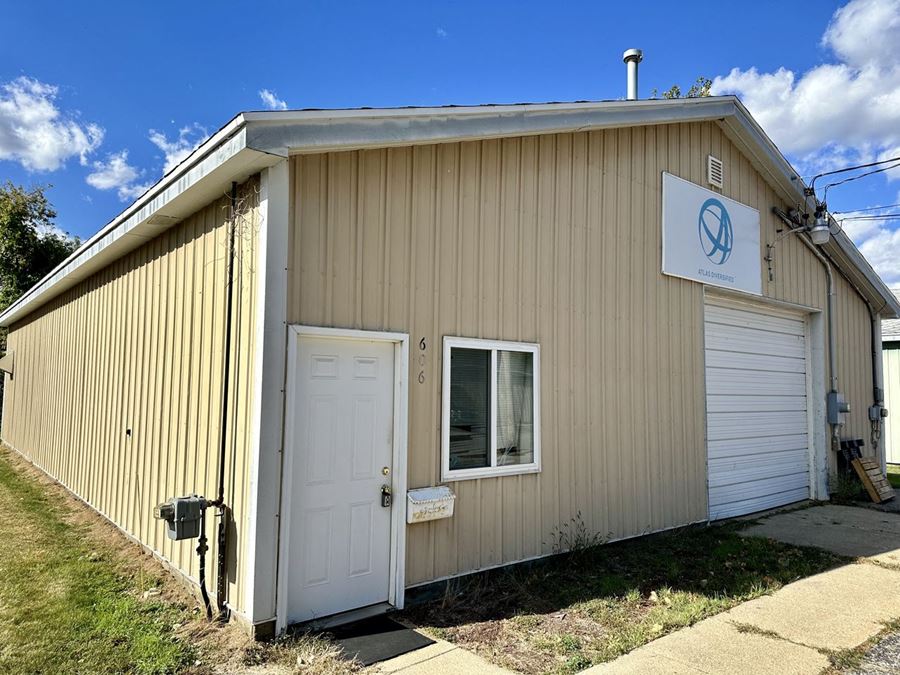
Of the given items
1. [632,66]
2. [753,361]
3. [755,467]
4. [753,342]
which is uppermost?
[632,66]

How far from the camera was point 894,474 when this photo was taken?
13.2 metres

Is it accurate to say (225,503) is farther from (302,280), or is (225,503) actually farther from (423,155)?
(423,155)

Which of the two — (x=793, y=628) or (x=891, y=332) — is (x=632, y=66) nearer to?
(x=793, y=628)

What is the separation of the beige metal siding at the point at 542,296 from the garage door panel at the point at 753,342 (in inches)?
22.3

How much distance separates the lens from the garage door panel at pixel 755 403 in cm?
812

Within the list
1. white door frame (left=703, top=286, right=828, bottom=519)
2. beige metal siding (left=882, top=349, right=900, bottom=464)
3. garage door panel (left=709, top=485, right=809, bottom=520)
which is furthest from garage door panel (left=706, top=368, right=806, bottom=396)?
beige metal siding (left=882, top=349, right=900, bottom=464)

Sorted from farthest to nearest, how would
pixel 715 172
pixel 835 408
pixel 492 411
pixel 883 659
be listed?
1. pixel 835 408
2. pixel 715 172
3. pixel 492 411
4. pixel 883 659

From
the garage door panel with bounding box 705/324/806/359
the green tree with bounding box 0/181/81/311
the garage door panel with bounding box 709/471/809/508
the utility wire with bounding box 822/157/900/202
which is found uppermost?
the green tree with bounding box 0/181/81/311

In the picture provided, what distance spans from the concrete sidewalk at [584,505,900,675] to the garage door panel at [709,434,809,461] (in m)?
1.75

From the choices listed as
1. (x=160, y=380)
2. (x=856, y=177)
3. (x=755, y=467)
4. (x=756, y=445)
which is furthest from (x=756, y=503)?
(x=160, y=380)

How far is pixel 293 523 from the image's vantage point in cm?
413

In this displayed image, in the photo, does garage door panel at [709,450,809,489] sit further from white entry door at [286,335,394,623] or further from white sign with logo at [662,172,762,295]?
white entry door at [286,335,394,623]

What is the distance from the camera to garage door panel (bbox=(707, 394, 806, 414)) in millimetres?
8125

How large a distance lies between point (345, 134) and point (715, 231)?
580cm
